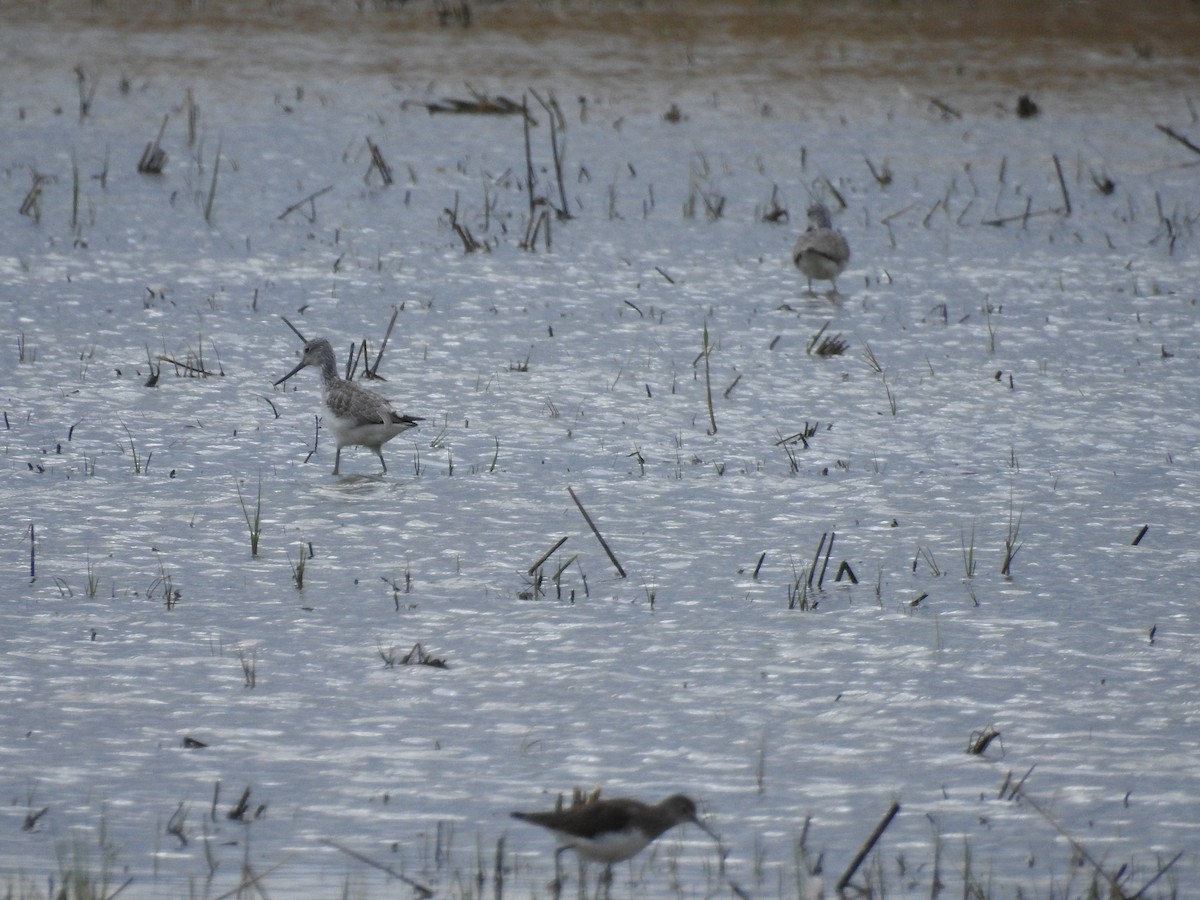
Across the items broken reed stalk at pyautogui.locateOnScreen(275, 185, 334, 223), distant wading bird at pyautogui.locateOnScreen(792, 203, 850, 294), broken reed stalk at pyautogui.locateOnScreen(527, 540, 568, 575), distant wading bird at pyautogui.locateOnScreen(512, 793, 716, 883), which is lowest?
distant wading bird at pyautogui.locateOnScreen(512, 793, 716, 883)

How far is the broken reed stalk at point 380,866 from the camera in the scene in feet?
14.4

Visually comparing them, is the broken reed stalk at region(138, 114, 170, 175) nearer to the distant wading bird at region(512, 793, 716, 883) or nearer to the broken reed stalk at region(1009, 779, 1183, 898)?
the broken reed stalk at region(1009, 779, 1183, 898)

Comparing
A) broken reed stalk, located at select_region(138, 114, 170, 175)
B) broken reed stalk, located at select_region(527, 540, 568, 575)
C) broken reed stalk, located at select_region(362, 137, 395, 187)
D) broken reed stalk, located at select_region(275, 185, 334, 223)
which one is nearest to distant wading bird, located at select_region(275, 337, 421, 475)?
broken reed stalk, located at select_region(527, 540, 568, 575)

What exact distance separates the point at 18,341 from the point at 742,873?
675 centimetres

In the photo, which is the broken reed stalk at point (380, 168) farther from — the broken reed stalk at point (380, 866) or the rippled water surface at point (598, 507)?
A: the broken reed stalk at point (380, 866)

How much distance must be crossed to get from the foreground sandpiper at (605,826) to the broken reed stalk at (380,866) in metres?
0.34

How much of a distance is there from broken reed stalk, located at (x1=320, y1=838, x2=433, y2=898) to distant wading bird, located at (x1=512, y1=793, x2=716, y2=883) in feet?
1.09

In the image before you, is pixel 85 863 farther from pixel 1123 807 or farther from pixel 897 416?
pixel 897 416

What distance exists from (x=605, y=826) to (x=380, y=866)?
0.62 m

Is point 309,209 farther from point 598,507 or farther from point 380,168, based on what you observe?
point 598,507

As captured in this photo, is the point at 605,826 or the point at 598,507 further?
the point at 598,507

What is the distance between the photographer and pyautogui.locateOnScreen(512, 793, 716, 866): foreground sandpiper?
428 centimetres

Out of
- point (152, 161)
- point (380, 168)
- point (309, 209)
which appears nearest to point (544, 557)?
point (309, 209)

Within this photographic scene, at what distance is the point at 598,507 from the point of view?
7.74 meters
